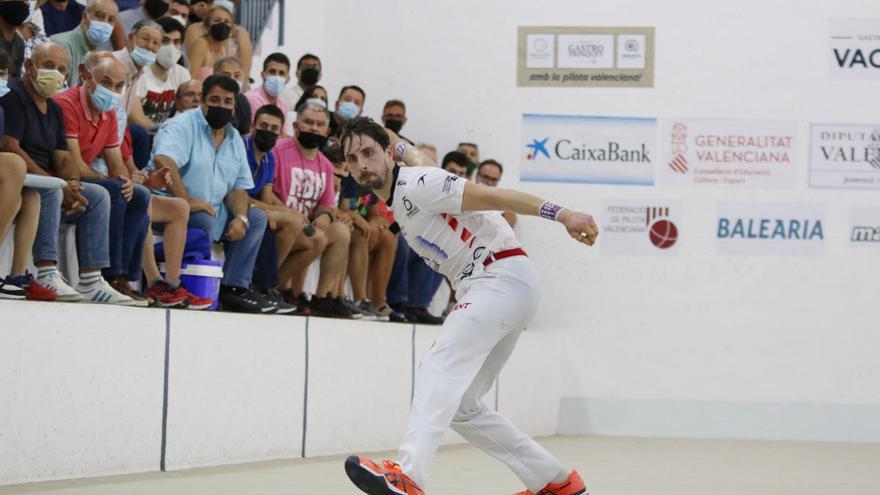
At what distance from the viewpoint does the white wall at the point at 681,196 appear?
12352 millimetres

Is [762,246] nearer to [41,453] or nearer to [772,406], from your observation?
[772,406]

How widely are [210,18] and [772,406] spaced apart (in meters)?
6.35

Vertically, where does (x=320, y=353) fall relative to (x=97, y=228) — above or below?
below

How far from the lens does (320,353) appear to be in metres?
8.02

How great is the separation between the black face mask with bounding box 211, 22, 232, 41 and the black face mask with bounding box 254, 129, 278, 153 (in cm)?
129

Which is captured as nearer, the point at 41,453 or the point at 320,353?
the point at 41,453

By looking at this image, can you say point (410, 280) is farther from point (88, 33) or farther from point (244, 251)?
point (88, 33)

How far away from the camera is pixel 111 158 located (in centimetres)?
718

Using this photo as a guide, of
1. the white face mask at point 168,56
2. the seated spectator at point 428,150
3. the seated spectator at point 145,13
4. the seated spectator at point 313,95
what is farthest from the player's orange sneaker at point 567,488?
the seated spectator at point 428,150

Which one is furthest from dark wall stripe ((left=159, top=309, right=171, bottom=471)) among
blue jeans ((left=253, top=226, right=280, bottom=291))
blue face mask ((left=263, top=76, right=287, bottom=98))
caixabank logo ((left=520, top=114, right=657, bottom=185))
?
caixabank logo ((left=520, top=114, right=657, bottom=185))

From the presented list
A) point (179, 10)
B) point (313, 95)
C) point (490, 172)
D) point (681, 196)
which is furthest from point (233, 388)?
point (681, 196)

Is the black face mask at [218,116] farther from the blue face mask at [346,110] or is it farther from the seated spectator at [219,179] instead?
the blue face mask at [346,110]

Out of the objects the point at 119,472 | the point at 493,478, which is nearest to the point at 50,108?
the point at 119,472

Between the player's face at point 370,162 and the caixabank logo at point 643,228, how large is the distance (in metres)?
7.79
